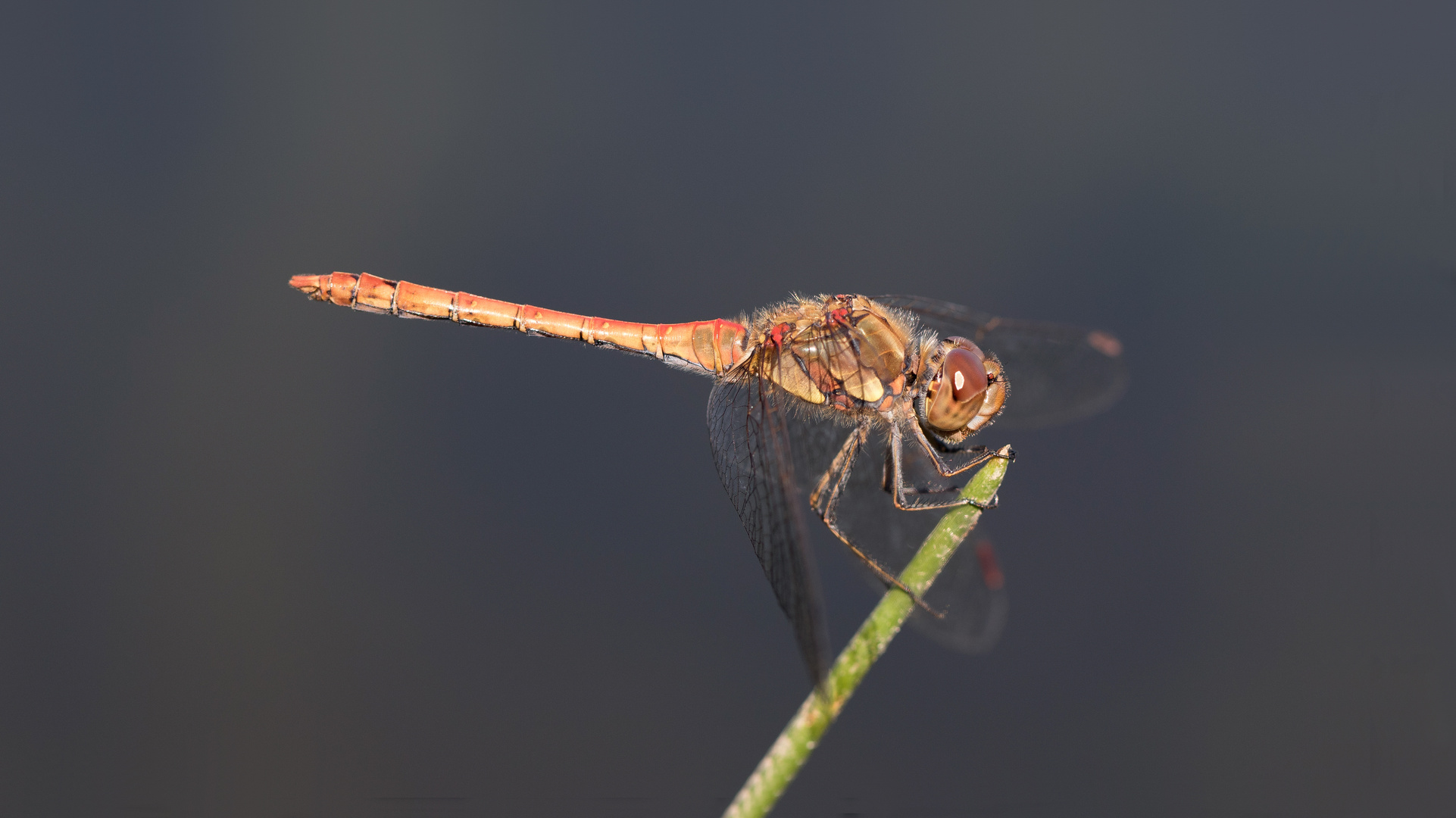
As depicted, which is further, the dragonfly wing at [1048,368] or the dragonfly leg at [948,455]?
the dragonfly wing at [1048,368]

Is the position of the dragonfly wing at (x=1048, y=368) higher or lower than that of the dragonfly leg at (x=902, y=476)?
higher

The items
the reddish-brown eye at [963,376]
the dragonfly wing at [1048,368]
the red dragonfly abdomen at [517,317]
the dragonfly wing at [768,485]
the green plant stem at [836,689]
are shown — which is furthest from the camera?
the dragonfly wing at [1048,368]

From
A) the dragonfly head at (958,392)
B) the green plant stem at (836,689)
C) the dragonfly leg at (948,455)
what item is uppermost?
the dragonfly head at (958,392)

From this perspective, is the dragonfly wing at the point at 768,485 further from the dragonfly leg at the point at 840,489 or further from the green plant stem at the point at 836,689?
the green plant stem at the point at 836,689

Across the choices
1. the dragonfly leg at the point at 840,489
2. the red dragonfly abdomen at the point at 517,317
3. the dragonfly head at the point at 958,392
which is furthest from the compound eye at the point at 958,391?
the red dragonfly abdomen at the point at 517,317

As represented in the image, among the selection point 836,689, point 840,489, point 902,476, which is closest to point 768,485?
point 840,489
